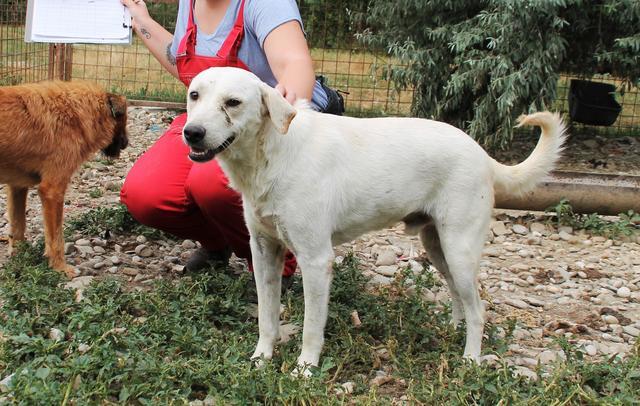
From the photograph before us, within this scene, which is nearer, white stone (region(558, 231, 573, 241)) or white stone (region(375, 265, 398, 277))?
white stone (region(375, 265, 398, 277))

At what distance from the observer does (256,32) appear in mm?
3338

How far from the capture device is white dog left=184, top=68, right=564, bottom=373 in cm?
255

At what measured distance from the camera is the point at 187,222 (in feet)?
12.1

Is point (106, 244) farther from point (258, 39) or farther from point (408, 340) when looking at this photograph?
point (408, 340)

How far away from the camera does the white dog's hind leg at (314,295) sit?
274cm

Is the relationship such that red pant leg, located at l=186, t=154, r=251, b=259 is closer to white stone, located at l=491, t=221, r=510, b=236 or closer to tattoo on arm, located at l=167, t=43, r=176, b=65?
tattoo on arm, located at l=167, t=43, r=176, b=65

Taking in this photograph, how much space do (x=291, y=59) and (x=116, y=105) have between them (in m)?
1.54

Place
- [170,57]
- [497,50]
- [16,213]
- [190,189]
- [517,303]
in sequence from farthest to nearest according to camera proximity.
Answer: [497,50] → [16,213] → [170,57] → [517,303] → [190,189]

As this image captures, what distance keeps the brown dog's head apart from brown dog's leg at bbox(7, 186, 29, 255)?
1.80ft

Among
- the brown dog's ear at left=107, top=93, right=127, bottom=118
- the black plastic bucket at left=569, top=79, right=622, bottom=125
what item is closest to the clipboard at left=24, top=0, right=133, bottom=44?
the brown dog's ear at left=107, top=93, right=127, bottom=118

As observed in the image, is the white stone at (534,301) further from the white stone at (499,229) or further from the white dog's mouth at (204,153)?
the white dog's mouth at (204,153)

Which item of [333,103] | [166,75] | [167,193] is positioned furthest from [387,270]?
[166,75]

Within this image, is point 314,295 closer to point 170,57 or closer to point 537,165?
point 537,165

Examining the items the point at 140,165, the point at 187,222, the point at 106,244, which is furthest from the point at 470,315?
the point at 106,244
